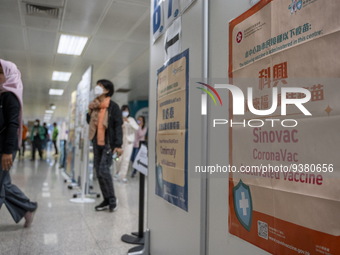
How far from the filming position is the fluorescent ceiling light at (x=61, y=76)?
8.43 m

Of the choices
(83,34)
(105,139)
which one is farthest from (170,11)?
(83,34)

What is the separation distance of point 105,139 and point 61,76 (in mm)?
5979

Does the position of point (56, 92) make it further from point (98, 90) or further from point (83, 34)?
point (98, 90)

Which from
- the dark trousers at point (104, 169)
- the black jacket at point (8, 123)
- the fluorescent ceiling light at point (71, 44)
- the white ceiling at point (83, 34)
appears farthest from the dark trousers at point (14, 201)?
the fluorescent ceiling light at point (71, 44)

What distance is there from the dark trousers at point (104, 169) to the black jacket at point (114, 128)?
0.12 metres

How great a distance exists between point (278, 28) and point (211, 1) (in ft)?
1.80

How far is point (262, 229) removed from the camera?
1037 millimetres

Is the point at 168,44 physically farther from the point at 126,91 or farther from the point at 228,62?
the point at 126,91

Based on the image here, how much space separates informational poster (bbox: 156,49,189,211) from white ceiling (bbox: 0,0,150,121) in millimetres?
2612

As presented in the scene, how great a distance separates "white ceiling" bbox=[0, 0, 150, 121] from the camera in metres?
4.28

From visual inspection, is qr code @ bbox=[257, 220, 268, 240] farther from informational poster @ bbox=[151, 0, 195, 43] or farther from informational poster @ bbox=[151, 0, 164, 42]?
informational poster @ bbox=[151, 0, 164, 42]

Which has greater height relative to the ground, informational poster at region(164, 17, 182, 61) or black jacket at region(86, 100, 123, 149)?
informational poster at region(164, 17, 182, 61)

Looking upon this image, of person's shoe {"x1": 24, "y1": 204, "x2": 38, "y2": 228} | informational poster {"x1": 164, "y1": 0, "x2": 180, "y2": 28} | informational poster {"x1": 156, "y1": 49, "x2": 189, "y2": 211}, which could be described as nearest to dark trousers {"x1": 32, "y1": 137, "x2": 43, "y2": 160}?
person's shoe {"x1": 24, "y1": 204, "x2": 38, "y2": 228}

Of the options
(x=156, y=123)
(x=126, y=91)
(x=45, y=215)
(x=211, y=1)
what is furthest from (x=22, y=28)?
(x=126, y=91)
